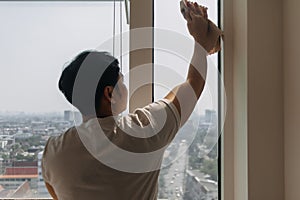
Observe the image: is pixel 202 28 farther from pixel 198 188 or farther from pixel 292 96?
pixel 198 188

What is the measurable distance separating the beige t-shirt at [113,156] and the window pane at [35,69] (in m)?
0.22

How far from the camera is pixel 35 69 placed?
47.8 inches

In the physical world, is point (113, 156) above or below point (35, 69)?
below

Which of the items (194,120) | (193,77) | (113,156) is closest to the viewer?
(113,156)

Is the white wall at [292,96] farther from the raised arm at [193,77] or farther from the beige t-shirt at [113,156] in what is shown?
the beige t-shirt at [113,156]

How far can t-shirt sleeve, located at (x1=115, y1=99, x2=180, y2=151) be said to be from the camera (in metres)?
0.97

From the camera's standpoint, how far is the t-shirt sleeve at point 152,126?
0.97 meters

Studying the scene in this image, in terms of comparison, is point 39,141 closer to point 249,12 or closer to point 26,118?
point 26,118

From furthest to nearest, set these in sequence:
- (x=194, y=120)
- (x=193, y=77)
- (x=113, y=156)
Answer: (x=194, y=120) → (x=193, y=77) → (x=113, y=156)

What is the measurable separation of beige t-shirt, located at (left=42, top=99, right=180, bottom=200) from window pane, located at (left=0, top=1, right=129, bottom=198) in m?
0.22

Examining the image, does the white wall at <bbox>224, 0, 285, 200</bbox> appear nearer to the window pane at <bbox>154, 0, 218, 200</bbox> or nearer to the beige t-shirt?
the window pane at <bbox>154, 0, 218, 200</bbox>

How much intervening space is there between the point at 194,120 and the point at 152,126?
0.25 m

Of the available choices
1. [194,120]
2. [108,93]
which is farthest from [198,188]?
[108,93]

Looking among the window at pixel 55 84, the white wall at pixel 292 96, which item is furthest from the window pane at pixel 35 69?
the white wall at pixel 292 96
